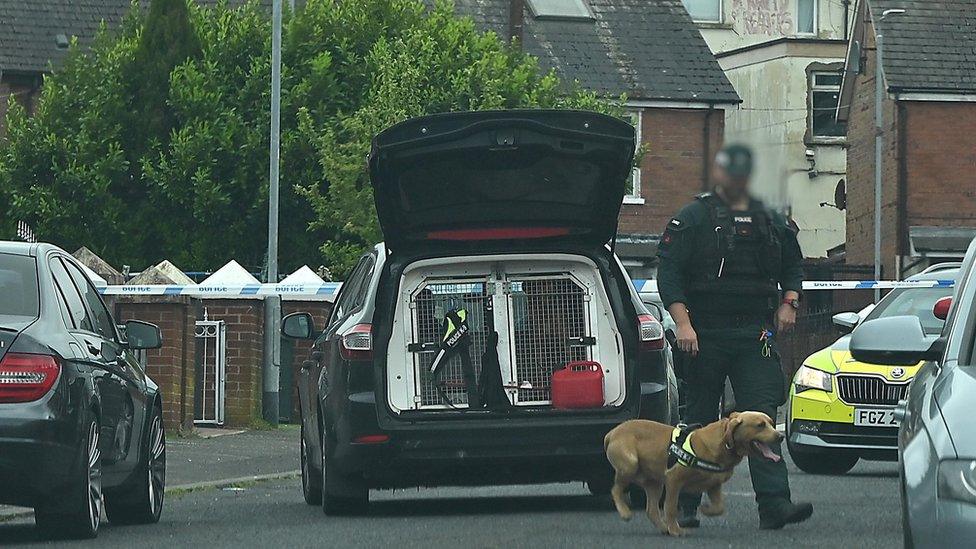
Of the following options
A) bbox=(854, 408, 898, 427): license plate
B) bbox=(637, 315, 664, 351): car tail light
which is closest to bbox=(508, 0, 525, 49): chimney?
bbox=(854, 408, 898, 427): license plate

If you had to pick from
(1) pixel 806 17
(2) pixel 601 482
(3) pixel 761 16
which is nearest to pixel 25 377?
(2) pixel 601 482

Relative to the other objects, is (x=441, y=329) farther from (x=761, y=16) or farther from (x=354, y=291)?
(x=761, y=16)

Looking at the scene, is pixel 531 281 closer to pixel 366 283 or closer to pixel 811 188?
pixel 366 283

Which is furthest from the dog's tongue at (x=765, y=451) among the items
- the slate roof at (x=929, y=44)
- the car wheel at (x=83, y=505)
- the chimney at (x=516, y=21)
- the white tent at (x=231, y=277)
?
the slate roof at (x=929, y=44)

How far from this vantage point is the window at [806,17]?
5928cm

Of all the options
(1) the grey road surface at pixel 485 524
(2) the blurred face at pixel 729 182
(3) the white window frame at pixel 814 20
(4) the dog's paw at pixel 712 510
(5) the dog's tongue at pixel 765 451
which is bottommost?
(1) the grey road surface at pixel 485 524

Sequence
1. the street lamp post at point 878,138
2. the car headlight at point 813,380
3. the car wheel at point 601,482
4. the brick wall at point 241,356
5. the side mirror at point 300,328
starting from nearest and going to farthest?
the car wheel at point 601,482 → the side mirror at point 300,328 → the car headlight at point 813,380 → the brick wall at point 241,356 → the street lamp post at point 878,138

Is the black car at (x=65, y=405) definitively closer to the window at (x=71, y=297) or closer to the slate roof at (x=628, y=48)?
the window at (x=71, y=297)

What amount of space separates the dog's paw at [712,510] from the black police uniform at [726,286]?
17.4 inches

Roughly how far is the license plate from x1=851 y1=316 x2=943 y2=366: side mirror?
25.4 feet

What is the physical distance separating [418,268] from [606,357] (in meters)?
1.12

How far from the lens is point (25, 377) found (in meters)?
9.64

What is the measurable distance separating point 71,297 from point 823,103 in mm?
46388

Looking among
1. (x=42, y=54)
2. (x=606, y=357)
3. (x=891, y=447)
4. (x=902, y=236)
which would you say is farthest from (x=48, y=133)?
(x=606, y=357)
